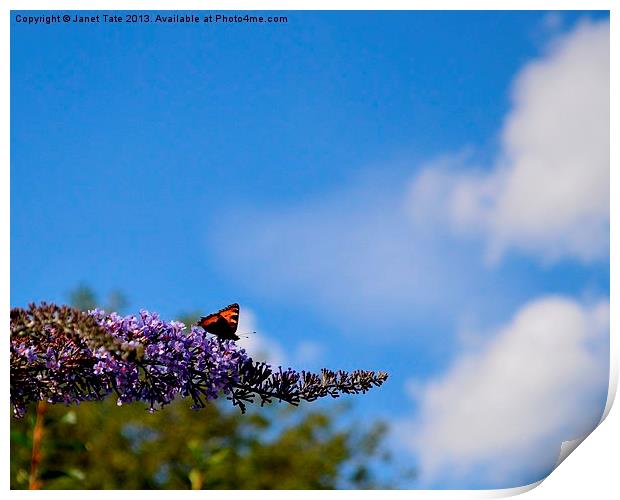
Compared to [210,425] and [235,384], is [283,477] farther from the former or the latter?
[235,384]

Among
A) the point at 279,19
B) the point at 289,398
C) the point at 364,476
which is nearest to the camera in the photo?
the point at 289,398

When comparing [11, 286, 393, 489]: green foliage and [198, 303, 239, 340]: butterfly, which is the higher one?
[11, 286, 393, 489]: green foliage

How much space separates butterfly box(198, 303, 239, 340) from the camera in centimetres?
152

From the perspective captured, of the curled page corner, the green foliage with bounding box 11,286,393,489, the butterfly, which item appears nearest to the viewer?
the butterfly

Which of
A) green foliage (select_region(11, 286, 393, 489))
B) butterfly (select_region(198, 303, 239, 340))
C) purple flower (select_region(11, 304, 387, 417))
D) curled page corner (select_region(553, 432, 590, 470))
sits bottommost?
curled page corner (select_region(553, 432, 590, 470))

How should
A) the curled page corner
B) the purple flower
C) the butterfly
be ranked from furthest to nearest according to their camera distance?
the curled page corner → the butterfly → the purple flower

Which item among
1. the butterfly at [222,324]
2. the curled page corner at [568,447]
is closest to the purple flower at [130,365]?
the butterfly at [222,324]

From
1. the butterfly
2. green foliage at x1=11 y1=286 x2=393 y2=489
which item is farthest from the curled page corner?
green foliage at x1=11 y1=286 x2=393 y2=489

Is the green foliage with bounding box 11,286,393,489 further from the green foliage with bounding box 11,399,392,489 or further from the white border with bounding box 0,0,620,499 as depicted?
the white border with bounding box 0,0,620,499

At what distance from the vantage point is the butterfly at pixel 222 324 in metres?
1.52
